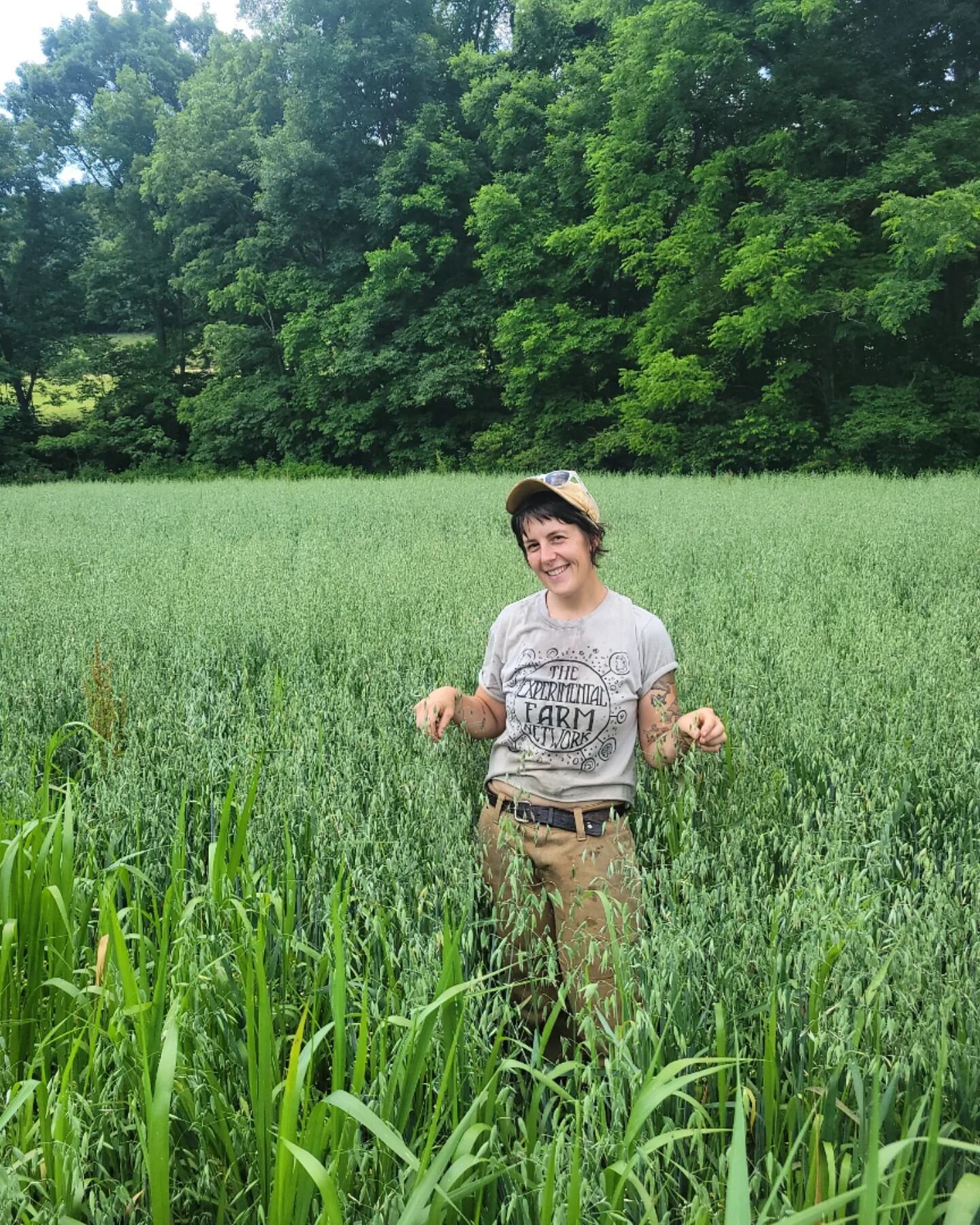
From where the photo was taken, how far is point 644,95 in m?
20.1

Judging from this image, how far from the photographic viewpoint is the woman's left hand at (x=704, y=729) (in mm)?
2047

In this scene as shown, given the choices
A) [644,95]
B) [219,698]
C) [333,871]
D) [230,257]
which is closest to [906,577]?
[219,698]

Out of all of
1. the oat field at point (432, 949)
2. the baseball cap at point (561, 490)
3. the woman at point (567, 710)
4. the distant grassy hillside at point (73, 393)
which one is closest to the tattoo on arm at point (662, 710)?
the woman at point (567, 710)

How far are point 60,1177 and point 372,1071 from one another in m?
0.47

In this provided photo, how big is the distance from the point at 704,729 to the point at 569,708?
402 millimetres

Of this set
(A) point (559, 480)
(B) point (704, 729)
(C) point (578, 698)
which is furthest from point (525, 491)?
(B) point (704, 729)

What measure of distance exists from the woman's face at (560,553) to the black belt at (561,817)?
0.60 metres

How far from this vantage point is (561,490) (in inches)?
90.8

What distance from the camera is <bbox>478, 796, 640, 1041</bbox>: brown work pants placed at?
1.53 m

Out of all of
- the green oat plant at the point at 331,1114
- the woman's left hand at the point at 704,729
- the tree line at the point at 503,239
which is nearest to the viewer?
the green oat plant at the point at 331,1114

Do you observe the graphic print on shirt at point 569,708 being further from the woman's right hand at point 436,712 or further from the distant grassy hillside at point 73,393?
the distant grassy hillside at point 73,393

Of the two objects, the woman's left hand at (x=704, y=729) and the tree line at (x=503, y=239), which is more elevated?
the tree line at (x=503, y=239)

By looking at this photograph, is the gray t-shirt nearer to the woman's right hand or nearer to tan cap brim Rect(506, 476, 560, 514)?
the woman's right hand

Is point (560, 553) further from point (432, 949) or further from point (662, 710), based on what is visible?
point (432, 949)
